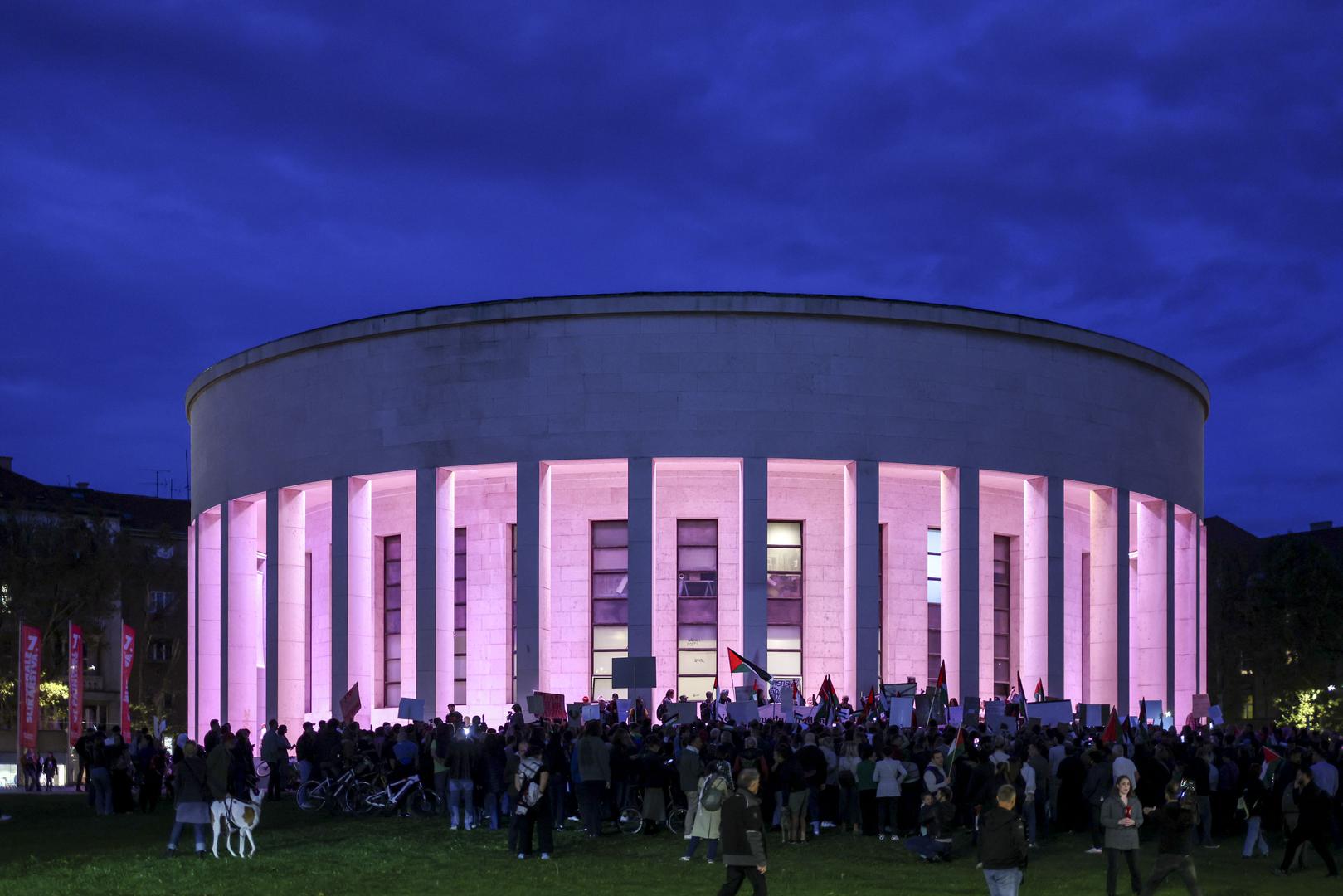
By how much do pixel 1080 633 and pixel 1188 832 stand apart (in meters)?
34.0

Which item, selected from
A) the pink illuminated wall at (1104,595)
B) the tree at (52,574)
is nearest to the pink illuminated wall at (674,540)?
the pink illuminated wall at (1104,595)

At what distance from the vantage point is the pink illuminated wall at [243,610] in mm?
48750

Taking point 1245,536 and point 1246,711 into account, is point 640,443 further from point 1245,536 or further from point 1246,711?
point 1245,536

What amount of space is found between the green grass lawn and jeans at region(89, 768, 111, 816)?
15.6 ft

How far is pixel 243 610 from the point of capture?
49.3m

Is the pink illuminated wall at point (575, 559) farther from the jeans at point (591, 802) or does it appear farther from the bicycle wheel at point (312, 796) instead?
the jeans at point (591, 802)

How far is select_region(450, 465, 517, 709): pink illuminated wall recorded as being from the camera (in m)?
45.4

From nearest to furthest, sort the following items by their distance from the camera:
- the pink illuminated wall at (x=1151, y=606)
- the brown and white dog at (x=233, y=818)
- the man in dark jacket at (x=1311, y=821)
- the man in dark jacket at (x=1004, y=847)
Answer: the man in dark jacket at (x=1004, y=847), the man in dark jacket at (x=1311, y=821), the brown and white dog at (x=233, y=818), the pink illuminated wall at (x=1151, y=606)

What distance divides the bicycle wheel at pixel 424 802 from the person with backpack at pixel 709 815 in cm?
691

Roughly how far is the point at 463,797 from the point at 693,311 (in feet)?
61.8

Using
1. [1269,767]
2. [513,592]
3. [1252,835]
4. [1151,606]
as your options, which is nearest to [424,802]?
[1252,835]

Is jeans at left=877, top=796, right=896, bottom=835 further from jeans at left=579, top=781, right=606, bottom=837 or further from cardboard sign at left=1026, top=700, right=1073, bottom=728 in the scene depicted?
cardboard sign at left=1026, top=700, right=1073, bottom=728

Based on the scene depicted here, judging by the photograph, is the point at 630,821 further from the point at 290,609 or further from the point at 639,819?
the point at 290,609

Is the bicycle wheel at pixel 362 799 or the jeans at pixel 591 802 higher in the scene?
the jeans at pixel 591 802
